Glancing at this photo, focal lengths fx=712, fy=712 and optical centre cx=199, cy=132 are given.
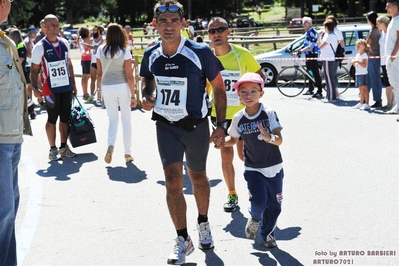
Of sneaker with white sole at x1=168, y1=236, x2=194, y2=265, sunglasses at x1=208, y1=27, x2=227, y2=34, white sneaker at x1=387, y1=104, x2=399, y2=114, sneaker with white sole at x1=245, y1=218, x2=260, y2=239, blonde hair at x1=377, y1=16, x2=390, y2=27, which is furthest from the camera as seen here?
blonde hair at x1=377, y1=16, x2=390, y2=27

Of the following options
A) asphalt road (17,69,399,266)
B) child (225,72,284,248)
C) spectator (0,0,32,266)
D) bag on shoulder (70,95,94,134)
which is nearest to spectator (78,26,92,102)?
asphalt road (17,69,399,266)

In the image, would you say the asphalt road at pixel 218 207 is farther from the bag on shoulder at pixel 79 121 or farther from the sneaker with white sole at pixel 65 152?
the bag on shoulder at pixel 79 121

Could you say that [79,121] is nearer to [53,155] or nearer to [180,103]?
[53,155]

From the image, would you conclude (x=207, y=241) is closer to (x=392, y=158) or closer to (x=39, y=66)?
(x=392, y=158)

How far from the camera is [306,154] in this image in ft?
33.8

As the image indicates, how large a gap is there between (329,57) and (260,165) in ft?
35.8

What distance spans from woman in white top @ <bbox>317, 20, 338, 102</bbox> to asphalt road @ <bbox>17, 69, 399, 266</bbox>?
411cm

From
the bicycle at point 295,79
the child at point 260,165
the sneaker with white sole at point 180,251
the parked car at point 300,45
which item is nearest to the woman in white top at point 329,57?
the bicycle at point 295,79

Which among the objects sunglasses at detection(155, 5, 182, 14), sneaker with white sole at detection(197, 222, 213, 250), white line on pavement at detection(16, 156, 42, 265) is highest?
sunglasses at detection(155, 5, 182, 14)

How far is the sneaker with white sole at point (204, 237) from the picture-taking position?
20.0ft

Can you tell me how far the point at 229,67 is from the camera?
7.53 m

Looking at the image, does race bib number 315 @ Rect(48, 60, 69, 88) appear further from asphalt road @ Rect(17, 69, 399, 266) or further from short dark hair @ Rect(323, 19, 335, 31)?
short dark hair @ Rect(323, 19, 335, 31)

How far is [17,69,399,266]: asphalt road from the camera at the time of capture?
19.6 feet

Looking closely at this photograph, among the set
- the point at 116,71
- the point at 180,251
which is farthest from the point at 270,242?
the point at 116,71
